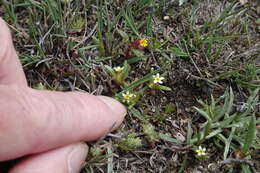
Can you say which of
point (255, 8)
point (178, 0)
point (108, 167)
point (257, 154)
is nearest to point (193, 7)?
point (178, 0)

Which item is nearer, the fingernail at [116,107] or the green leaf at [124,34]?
the fingernail at [116,107]

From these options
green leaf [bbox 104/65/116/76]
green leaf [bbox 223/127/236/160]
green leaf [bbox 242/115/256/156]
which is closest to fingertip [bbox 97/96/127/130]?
green leaf [bbox 104/65/116/76]

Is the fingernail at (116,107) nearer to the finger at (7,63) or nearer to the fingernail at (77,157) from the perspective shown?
the fingernail at (77,157)

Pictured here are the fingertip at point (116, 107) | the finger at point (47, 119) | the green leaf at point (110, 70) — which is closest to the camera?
the finger at point (47, 119)

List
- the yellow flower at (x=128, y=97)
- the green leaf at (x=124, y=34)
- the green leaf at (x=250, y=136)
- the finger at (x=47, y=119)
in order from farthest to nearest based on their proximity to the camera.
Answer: the green leaf at (x=124, y=34)
the yellow flower at (x=128, y=97)
the green leaf at (x=250, y=136)
the finger at (x=47, y=119)

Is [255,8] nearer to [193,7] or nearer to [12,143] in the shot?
[193,7]

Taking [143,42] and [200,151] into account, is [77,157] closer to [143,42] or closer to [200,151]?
[200,151]

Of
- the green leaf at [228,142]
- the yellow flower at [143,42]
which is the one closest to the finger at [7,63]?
the yellow flower at [143,42]
